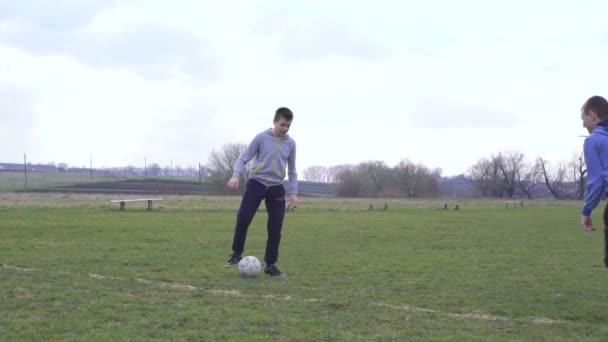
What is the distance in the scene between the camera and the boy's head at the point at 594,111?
5500 millimetres

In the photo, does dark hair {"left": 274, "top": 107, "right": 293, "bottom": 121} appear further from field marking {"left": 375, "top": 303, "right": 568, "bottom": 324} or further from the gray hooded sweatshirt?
field marking {"left": 375, "top": 303, "right": 568, "bottom": 324}

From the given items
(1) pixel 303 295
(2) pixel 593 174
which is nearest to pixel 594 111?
(2) pixel 593 174

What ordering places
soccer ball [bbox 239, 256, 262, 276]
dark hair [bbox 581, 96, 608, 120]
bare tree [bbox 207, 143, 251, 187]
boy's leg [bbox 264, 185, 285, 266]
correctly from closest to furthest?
1. dark hair [bbox 581, 96, 608, 120]
2. soccer ball [bbox 239, 256, 262, 276]
3. boy's leg [bbox 264, 185, 285, 266]
4. bare tree [bbox 207, 143, 251, 187]

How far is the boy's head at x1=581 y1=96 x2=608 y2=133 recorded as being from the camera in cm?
550

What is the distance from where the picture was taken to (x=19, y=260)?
895cm

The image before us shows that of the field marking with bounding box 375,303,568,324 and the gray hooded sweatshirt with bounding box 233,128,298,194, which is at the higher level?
the gray hooded sweatshirt with bounding box 233,128,298,194

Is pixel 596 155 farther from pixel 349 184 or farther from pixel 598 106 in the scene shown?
pixel 349 184

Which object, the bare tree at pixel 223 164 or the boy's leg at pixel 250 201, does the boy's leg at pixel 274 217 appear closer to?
the boy's leg at pixel 250 201

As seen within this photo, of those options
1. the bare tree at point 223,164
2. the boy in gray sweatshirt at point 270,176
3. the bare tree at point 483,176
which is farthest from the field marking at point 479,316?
the bare tree at point 483,176

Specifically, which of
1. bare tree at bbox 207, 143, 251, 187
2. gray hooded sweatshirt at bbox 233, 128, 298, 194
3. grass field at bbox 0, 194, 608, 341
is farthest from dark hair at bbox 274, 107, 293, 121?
bare tree at bbox 207, 143, 251, 187

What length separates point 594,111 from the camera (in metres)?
5.54

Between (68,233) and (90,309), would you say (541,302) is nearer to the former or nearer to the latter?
(90,309)

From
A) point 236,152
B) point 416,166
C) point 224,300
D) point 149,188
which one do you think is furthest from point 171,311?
point 416,166

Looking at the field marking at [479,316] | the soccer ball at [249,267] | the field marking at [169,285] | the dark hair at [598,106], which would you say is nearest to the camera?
the field marking at [479,316]
